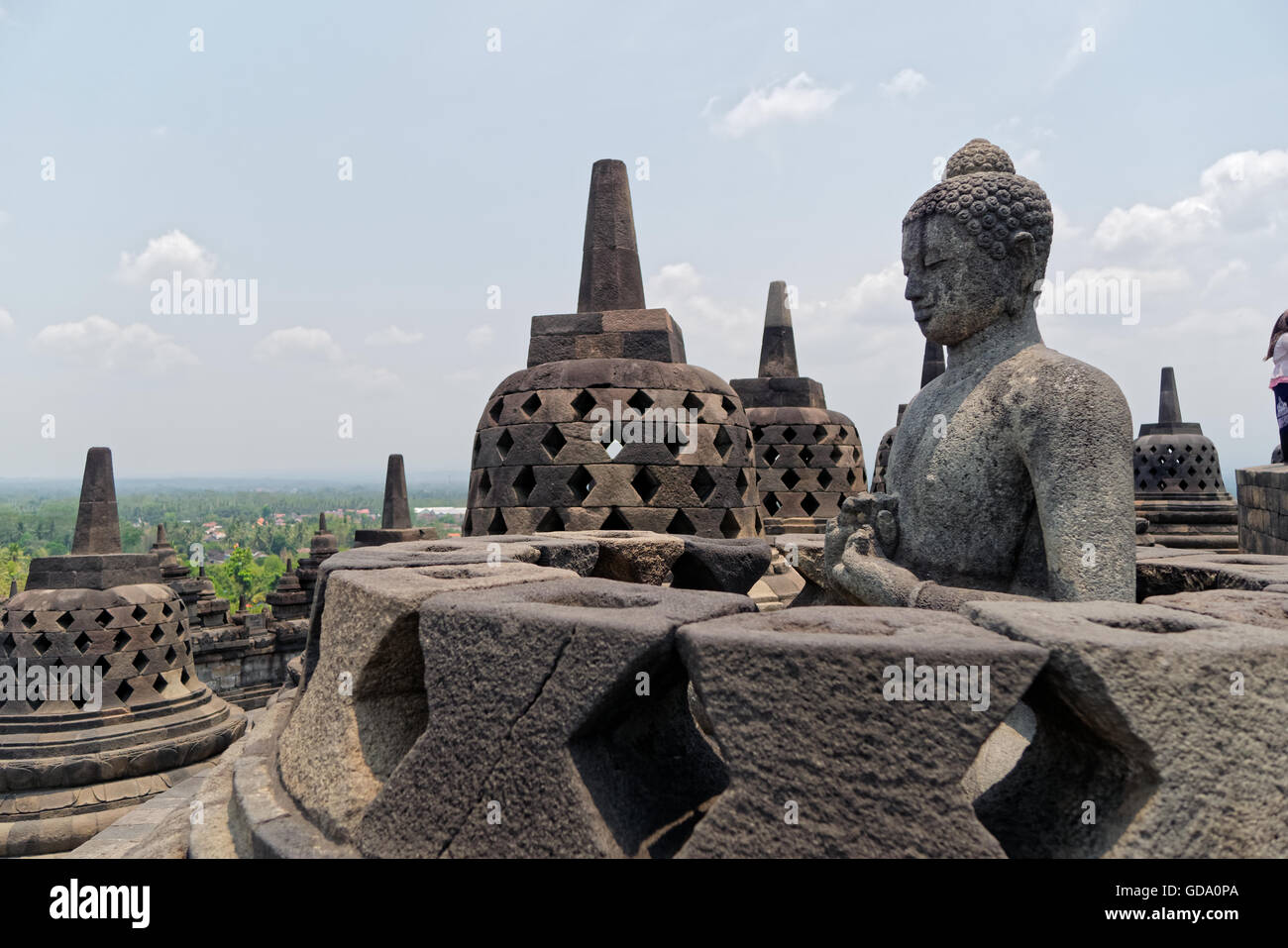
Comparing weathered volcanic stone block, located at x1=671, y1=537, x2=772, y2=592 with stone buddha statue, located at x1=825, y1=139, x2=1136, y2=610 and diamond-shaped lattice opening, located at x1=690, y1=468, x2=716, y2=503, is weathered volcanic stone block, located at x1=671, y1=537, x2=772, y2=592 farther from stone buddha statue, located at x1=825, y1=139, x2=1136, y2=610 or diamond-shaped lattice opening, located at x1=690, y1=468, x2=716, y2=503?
stone buddha statue, located at x1=825, y1=139, x2=1136, y2=610

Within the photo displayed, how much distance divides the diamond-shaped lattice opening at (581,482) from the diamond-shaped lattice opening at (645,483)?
0.28 m

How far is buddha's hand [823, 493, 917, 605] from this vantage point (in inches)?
105

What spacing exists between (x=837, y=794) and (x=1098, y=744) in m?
0.58

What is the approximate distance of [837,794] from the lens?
57.8 inches

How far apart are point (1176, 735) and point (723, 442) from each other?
4123mm

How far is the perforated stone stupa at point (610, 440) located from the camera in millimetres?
5086

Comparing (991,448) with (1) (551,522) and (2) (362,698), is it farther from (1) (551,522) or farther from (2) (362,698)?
(1) (551,522)

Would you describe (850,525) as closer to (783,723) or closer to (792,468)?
(783,723)

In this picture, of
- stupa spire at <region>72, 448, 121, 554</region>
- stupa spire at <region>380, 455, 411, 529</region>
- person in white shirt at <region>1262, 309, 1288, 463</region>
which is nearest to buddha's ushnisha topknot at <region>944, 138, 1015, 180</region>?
person in white shirt at <region>1262, 309, 1288, 463</region>

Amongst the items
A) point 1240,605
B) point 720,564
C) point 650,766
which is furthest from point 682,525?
point 1240,605

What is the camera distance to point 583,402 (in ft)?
17.1

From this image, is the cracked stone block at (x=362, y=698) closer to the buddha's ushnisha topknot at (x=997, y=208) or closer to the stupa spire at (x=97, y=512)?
the buddha's ushnisha topknot at (x=997, y=208)
